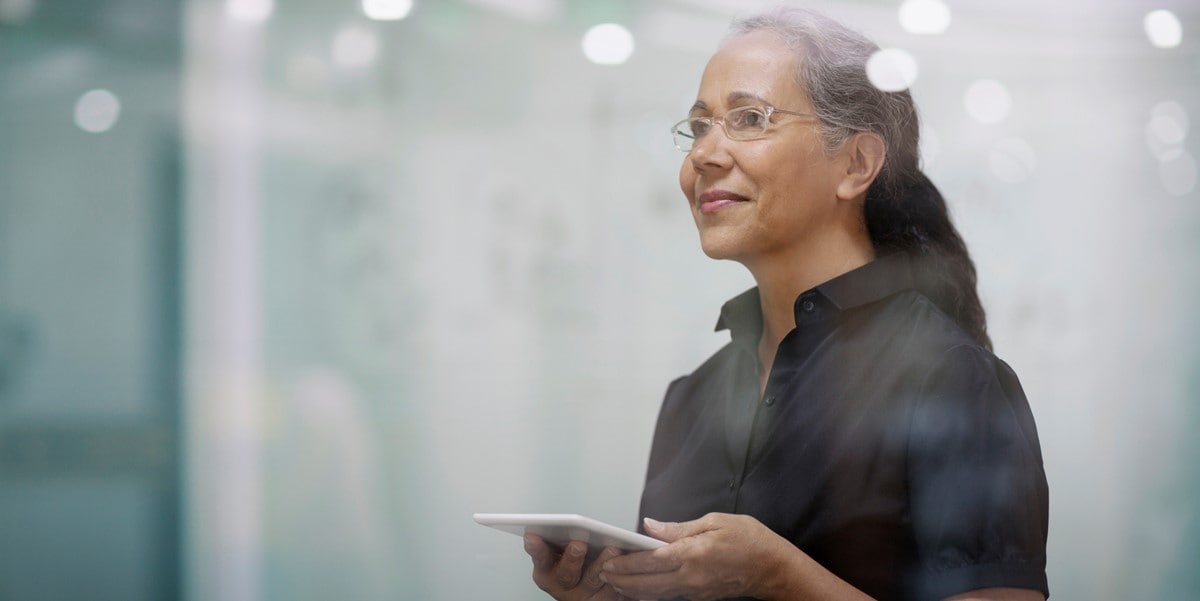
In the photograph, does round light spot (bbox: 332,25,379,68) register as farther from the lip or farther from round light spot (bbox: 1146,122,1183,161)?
round light spot (bbox: 1146,122,1183,161)

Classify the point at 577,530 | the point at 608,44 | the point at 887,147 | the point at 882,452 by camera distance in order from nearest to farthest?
the point at 577,530 < the point at 882,452 < the point at 887,147 < the point at 608,44

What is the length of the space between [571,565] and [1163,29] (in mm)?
976

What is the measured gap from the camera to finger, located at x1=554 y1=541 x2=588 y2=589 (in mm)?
1141

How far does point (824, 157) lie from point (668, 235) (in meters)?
0.36

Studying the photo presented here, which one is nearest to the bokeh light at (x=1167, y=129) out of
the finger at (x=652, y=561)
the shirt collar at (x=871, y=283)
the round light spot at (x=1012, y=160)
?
the round light spot at (x=1012, y=160)

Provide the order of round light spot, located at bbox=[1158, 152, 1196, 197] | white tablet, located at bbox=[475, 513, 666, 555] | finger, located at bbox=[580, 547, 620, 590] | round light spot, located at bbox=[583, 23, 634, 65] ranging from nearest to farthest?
white tablet, located at bbox=[475, 513, 666, 555], finger, located at bbox=[580, 547, 620, 590], round light spot, located at bbox=[1158, 152, 1196, 197], round light spot, located at bbox=[583, 23, 634, 65]

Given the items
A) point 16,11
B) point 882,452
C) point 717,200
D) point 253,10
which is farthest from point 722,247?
point 16,11

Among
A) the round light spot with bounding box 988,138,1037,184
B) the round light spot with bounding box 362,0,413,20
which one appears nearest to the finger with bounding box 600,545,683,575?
the round light spot with bounding box 988,138,1037,184

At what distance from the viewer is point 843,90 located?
49.4 inches

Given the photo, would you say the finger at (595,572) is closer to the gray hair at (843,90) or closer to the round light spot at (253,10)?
the gray hair at (843,90)

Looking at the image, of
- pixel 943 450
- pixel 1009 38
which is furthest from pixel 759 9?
pixel 943 450

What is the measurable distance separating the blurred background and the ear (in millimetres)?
267

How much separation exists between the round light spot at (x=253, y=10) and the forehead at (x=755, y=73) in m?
0.81

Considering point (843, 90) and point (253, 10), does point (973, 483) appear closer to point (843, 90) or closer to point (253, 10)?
point (843, 90)
